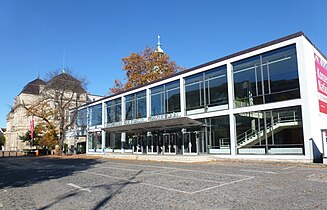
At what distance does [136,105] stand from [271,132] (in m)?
19.1

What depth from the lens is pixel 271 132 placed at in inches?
811

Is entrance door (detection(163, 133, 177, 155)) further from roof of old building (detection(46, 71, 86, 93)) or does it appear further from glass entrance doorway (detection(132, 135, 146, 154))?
roof of old building (detection(46, 71, 86, 93))

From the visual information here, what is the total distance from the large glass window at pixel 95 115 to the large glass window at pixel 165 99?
13.3 m

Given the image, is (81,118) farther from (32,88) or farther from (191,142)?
(32,88)

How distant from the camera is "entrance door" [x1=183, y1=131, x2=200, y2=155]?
1035 inches

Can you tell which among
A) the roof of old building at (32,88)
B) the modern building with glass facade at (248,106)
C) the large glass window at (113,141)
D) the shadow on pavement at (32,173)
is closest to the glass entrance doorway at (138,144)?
→ the modern building with glass facade at (248,106)

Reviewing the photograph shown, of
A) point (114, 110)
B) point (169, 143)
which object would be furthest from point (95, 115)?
point (169, 143)

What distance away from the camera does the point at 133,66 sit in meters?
46.8

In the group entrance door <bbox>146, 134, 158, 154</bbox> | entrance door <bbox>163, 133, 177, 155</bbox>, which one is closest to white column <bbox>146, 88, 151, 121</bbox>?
entrance door <bbox>146, 134, 158, 154</bbox>

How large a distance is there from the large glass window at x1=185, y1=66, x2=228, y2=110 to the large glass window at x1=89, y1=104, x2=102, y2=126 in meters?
19.4

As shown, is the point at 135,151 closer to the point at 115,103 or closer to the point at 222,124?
the point at 115,103

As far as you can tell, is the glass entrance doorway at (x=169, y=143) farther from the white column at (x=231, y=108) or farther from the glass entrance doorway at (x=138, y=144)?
the white column at (x=231, y=108)

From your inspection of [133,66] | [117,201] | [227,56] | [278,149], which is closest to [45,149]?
[133,66]

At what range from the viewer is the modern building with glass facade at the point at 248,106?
19.5m
